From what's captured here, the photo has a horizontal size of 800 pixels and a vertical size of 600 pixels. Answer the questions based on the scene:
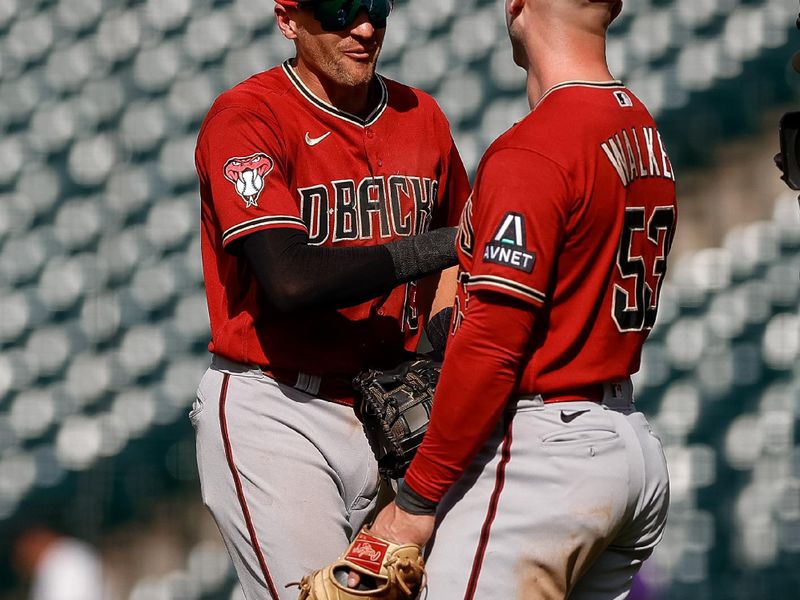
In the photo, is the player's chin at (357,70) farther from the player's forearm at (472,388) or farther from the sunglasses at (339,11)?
the player's forearm at (472,388)

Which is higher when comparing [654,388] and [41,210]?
[41,210]

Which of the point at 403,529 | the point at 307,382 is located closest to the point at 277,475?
the point at 307,382

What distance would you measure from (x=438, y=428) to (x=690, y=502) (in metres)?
2.41

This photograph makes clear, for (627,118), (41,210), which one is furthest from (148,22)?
(627,118)

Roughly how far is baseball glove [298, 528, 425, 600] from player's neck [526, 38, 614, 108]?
30.1 inches

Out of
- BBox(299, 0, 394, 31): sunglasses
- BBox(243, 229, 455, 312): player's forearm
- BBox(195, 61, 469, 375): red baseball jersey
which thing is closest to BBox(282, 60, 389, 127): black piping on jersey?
BBox(195, 61, 469, 375): red baseball jersey

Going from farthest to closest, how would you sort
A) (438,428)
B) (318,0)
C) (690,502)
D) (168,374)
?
(168,374) < (690,502) < (318,0) < (438,428)

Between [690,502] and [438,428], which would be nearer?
[438,428]

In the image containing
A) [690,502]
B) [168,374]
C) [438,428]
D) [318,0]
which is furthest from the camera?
[168,374]

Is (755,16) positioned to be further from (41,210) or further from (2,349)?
(2,349)

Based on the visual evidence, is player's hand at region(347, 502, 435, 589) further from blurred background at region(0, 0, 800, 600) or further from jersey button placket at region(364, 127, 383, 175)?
blurred background at region(0, 0, 800, 600)

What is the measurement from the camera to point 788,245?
4031 mm

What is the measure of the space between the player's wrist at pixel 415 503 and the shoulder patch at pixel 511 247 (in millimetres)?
388

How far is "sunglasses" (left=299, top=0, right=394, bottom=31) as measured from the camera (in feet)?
7.36
